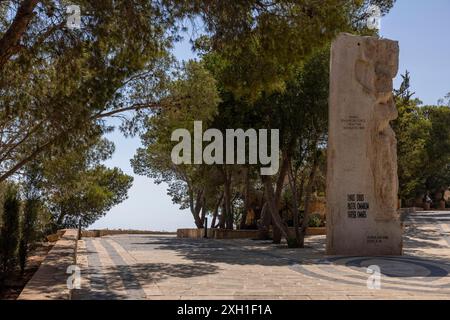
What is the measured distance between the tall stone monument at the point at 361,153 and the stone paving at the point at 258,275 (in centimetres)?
87

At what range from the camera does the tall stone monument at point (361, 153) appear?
13961 mm

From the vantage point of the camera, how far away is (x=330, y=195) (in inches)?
552

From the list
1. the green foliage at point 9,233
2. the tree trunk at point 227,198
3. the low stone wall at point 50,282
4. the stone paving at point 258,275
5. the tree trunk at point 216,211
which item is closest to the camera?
the low stone wall at point 50,282

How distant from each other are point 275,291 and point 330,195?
6612 millimetres

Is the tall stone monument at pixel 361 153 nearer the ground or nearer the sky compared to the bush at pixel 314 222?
nearer the sky

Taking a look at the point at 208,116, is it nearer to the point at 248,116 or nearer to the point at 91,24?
the point at 248,116

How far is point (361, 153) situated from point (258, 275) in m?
5.92

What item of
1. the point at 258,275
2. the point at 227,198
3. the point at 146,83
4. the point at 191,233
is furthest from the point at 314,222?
the point at 258,275

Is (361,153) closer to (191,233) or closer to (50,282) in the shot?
(50,282)

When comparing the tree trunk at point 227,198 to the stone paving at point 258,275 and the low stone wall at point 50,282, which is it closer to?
the stone paving at point 258,275

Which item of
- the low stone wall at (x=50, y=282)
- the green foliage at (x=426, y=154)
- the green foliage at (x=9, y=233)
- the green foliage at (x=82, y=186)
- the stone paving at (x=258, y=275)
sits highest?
the green foliage at (x=426, y=154)

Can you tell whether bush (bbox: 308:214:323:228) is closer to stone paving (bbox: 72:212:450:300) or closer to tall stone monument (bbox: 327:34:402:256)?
stone paving (bbox: 72:212:450:300)

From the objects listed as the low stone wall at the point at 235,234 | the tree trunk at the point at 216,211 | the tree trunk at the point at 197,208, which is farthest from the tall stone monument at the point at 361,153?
the tree trunk at the point at 197,208
